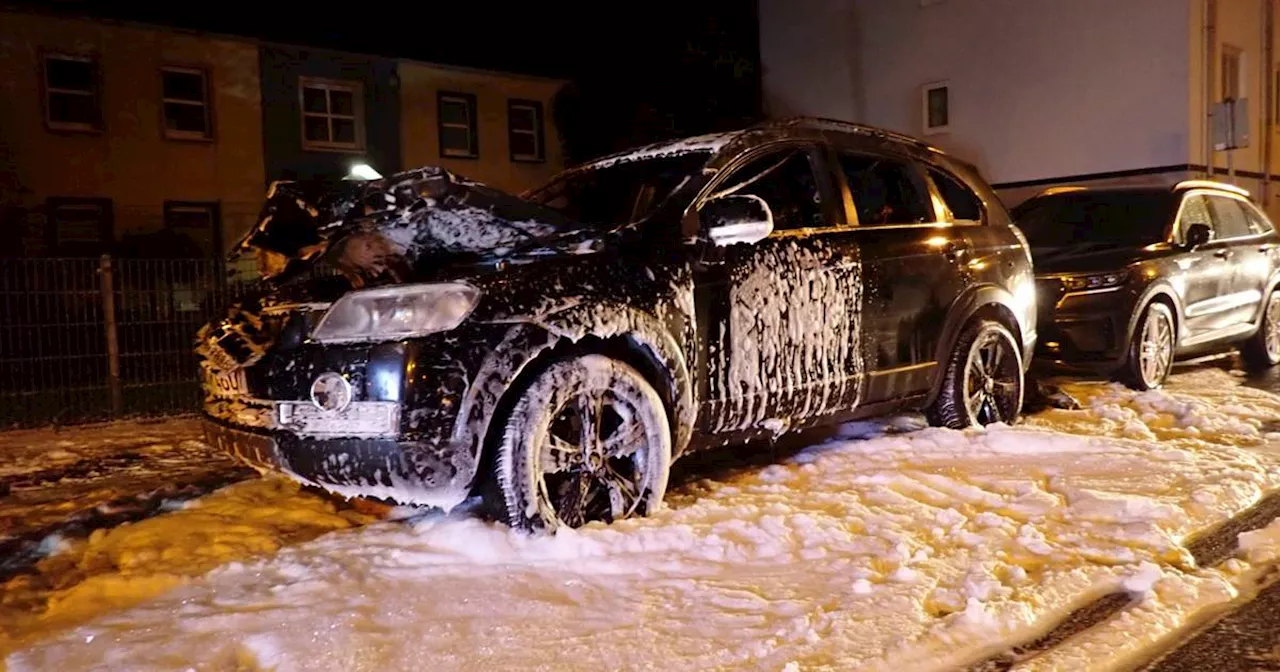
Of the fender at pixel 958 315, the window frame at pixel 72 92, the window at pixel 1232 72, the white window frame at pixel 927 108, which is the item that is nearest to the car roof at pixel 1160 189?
the fender at pixel 958 315

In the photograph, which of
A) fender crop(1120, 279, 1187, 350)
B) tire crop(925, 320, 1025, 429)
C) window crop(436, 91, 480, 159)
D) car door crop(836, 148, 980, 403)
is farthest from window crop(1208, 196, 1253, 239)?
window crop(436, 91, 480, 159)

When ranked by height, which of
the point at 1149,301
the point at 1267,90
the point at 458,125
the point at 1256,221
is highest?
the point at 458,125

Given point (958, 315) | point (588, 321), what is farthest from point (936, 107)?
point (588, 321)

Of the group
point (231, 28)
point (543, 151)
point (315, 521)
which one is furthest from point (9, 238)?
point (315, 521)

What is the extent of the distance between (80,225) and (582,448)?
1770 cm

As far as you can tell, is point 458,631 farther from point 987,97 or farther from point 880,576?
point 987,97

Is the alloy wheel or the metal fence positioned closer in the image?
the alloy wheel

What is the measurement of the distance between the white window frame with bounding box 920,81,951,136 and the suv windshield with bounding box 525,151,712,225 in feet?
53.7

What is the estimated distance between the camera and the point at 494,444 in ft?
13.0

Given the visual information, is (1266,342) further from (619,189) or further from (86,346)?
(86,346)

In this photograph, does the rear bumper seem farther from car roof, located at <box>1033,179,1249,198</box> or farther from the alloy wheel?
car roof, located at <box>1033,179,1249,198</box>

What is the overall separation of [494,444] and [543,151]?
2073 cm

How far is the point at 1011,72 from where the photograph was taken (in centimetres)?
1941

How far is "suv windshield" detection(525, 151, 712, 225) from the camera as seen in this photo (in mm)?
4906
